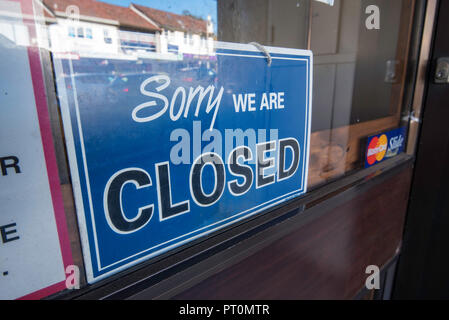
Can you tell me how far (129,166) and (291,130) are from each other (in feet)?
1.53

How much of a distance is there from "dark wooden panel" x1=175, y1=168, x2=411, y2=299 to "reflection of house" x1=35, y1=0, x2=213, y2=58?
0.54 m

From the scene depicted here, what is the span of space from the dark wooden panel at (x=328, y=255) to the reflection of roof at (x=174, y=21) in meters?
0.59

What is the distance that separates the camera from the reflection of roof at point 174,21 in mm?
498

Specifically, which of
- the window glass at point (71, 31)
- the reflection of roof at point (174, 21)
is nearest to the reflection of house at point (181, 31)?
the reflection of roof at point (174, 21)

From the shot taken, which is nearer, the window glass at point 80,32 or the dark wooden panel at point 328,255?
the window glass at point 80,32

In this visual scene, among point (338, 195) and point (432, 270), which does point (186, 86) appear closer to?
point (338, 195)

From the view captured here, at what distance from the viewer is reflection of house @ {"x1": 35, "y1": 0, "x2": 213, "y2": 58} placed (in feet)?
1.36

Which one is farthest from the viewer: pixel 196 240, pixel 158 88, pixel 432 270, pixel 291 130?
pixel 432 270

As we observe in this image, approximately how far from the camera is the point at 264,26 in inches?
27.4

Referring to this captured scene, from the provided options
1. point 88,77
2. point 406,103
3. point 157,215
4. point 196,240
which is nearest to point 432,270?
point 406,103

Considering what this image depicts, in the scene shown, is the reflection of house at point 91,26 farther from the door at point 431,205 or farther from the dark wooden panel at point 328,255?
the door at point 431,205

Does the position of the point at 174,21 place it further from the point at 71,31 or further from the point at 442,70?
the point at 442,70

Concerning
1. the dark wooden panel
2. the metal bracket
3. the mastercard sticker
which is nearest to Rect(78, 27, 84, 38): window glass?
the dark wooden panel

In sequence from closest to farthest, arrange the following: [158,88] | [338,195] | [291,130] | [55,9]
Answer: [55,9], [158,88], [291,130], [338,195]
